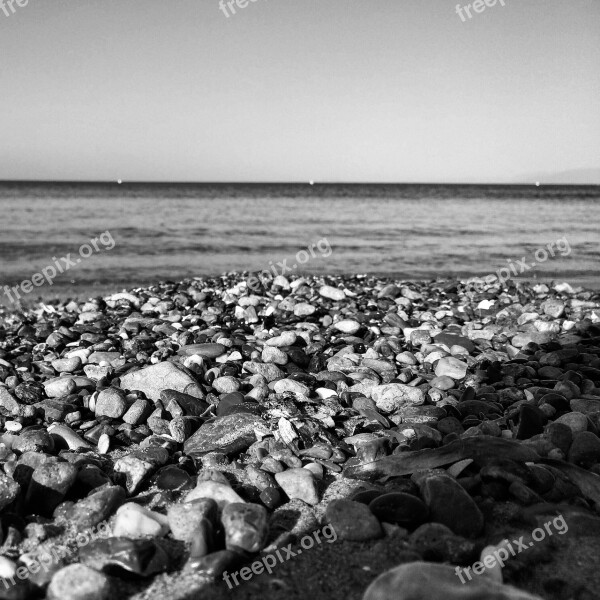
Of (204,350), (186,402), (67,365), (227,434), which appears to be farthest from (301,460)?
(67,365)

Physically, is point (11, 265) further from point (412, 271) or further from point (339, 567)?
point (339, 567)

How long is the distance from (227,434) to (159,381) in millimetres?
928

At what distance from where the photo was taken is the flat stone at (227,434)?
3006 mm

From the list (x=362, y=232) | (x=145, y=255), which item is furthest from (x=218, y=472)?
(x=362, y=232)

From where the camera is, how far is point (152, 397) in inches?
148

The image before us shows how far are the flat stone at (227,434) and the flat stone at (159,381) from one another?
1.96ft

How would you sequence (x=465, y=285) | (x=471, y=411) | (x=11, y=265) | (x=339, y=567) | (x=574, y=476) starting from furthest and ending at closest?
1. (x=11, y=265)
2. (x=465, y=285)
3. (x=471, y=411)
4. (x=574, y=476)
5. (x=339, y=567)

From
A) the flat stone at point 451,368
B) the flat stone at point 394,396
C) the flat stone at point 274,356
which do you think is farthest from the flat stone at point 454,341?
the flat stone at point 274,356

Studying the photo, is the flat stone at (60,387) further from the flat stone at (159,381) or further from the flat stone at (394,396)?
the flat stone at (394,396)

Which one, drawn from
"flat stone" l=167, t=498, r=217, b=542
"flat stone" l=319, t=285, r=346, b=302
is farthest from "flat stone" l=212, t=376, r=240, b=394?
A: "flat stone" l=319, t=285, r=346, b=302

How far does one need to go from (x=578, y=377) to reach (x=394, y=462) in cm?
180

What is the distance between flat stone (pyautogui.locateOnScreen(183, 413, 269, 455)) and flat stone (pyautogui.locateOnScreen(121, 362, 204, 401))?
0.60m

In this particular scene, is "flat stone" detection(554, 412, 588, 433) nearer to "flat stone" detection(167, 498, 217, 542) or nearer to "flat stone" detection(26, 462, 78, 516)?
"flat stone" detection(167, 498, 217, 542)

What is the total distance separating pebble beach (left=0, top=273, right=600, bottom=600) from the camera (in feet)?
6.61
